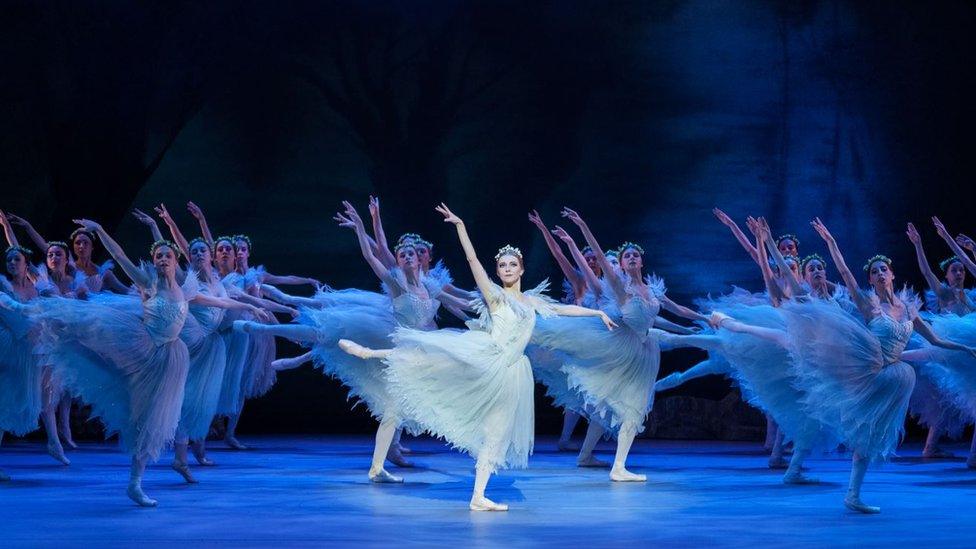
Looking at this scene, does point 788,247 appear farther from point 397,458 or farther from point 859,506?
point 859,506

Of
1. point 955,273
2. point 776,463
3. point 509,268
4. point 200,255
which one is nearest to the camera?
point 509,268

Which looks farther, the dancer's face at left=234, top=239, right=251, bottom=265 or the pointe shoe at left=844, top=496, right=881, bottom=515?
the dancer's face at left=234, top=239, right=251, bottom=265

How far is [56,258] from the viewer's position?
822 centimetres

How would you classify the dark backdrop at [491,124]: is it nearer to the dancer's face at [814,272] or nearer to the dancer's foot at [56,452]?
the dancer's face at [814,272]

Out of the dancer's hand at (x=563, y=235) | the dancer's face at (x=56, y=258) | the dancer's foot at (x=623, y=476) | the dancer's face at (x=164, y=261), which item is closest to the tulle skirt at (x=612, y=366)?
the dancer's foot at (x=623, y=476)

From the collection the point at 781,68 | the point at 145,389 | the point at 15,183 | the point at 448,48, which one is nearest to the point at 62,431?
the point at 15,183

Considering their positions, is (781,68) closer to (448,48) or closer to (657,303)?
(448,48)

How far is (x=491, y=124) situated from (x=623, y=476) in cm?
452

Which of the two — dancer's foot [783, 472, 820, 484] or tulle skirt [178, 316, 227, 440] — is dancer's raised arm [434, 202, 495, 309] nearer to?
tulle skirt [178, 316, 227, 440]

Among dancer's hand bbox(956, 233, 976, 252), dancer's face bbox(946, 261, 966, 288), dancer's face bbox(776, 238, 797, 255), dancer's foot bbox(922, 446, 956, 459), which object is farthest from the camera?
dancer's face bbox(776, 238, 797, 255)

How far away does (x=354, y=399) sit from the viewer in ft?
35.4

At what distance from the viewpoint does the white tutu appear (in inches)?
215

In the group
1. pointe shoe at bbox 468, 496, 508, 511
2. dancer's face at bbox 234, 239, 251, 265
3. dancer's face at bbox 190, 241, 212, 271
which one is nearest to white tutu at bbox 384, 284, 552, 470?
pointe shoe at bbox 468, 496, 508, 511

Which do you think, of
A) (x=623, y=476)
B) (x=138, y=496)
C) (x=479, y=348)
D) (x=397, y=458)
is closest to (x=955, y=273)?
(x=623, y=476)
